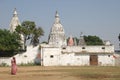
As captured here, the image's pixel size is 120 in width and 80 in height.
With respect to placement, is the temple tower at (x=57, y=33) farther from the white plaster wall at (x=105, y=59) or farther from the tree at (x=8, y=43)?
the white plaster wall at (x=105, y=59)

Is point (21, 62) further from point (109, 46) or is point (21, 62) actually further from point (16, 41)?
point (109, 46)

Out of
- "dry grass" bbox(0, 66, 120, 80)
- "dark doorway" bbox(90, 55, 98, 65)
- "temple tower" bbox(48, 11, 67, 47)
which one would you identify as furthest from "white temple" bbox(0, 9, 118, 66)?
"dry grass" bbox(0, 66, 120, 80)

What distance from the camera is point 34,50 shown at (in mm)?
54719

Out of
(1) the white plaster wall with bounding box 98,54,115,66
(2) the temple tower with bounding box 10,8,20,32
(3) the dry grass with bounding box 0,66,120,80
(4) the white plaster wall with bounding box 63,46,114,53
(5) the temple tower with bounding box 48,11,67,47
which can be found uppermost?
(2) the temple tower with bounding box 10,8,20,32

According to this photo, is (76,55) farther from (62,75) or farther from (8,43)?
(62,75)

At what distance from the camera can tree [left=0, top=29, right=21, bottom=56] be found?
178 ft

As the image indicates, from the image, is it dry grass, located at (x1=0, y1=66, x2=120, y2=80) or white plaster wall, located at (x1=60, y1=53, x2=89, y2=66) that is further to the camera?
white plaster wall, located at (x1=60, y1=53, x2=89, y2=66)

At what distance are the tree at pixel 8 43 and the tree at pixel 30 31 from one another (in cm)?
447

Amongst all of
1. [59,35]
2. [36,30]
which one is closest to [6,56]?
[36,30]

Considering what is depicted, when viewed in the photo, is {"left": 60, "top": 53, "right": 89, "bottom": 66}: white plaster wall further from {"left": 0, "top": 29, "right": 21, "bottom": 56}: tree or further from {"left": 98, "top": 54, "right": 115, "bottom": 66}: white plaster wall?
{"left": 0, "top": 29, "right": 21, "bottom": 56}: tree

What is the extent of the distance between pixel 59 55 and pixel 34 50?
4.82m

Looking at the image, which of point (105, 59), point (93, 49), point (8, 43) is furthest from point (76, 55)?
point (8, 43)

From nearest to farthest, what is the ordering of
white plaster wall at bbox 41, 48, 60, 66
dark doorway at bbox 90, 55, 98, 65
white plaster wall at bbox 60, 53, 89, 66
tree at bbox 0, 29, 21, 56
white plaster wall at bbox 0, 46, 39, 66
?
white plaster wall at bbox 41, 48, 60, 66 → white plaster wall at bbox 60, 53, 89, 66 → dark doorway at bbox 90, 55, 98, 65 → white plaster wall at bbox 0, 46, 39, 66 → tree at bbox 0, 29, 21, 56

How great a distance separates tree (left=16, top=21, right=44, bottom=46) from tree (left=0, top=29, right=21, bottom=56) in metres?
4.47
